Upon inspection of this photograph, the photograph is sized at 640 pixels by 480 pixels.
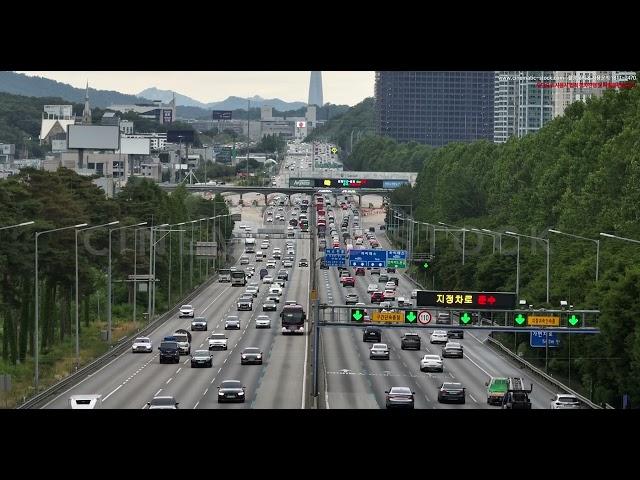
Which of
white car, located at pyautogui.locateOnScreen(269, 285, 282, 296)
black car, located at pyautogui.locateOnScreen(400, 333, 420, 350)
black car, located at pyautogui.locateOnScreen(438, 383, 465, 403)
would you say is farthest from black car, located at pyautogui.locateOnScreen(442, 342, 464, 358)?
white car, located at pyautogui.locateOnScreen(269, 285, 282, 296)

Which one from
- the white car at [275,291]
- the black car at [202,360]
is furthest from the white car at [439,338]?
the white car at [275,291]

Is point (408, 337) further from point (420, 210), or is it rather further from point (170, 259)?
point (420, 210)

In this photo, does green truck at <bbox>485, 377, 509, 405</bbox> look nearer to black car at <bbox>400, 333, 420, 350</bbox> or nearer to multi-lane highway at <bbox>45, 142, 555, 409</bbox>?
multi-lane highway at <bbox>45, 142, 555, 409</bbox>

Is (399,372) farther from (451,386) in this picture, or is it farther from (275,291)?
(275,291)

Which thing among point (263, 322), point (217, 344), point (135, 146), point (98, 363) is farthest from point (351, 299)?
point (135, 146)

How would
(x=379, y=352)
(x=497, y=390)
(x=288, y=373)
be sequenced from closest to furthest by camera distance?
(x=497, y=390) < (x=288, y=373) < (x=379, y=352)

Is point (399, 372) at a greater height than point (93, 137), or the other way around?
point (93, 137)
